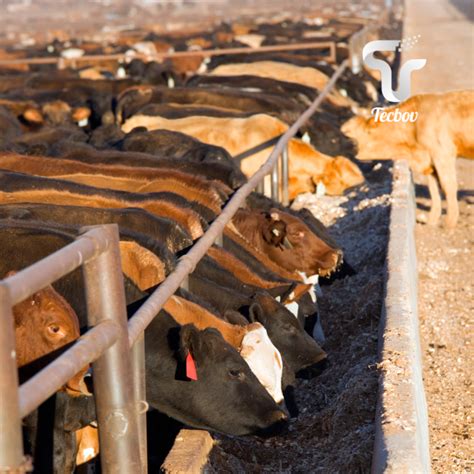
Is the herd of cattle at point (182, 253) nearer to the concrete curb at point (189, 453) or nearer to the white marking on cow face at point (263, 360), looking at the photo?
the white marking on cow face at point (263, 360)

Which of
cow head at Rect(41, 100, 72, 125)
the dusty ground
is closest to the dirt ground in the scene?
the dusty ground

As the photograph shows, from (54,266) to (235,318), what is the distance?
2.48 meters

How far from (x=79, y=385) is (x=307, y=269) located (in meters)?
3.56

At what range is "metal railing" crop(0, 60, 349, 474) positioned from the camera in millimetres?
2457

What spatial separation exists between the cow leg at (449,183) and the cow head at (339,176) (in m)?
1.36

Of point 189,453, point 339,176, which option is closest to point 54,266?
point 189,453

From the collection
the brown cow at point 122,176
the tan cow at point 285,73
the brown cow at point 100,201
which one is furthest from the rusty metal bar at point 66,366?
the tan cow at point 285,73

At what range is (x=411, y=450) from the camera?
3.68 metres

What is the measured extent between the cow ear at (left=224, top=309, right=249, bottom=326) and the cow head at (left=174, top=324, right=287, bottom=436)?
54 centimetres

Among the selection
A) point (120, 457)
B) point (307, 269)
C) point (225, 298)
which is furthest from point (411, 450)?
point (307, 269)

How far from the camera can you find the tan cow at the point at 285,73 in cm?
1789

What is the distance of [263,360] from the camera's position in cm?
494

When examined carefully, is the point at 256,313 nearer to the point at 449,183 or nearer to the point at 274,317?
the point at 274,317

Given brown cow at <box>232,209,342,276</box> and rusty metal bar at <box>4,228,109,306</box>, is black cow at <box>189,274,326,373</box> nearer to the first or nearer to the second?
brown cow at <box>232,209,342,276</box>
